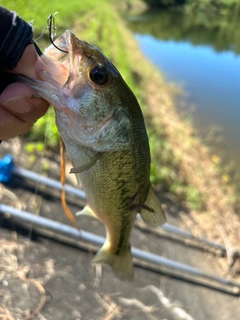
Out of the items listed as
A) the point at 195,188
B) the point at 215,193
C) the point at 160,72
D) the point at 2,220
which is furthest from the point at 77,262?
the point at 160,72

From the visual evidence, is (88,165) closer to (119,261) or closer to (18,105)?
(18,105)

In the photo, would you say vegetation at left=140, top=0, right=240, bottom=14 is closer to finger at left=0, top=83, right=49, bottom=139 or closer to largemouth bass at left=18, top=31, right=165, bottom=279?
largemouth bass at left=18, top=31, right=165, bottom=279

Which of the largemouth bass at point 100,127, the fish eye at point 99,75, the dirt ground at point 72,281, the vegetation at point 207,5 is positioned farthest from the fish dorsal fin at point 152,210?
the vegetation at point 207,5

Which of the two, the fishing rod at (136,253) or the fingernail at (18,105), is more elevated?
the fingernail at (18,105)

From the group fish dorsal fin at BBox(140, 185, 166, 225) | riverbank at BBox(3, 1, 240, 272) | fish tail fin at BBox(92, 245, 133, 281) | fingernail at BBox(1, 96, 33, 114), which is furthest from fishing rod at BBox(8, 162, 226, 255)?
fingernail at BBox(1, 96, 33, 114)

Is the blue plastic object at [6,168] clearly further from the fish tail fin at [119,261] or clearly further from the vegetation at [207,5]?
the vegetation at [207,5]

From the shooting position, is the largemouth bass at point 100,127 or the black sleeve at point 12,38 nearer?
the black sleeve at point 12,38
